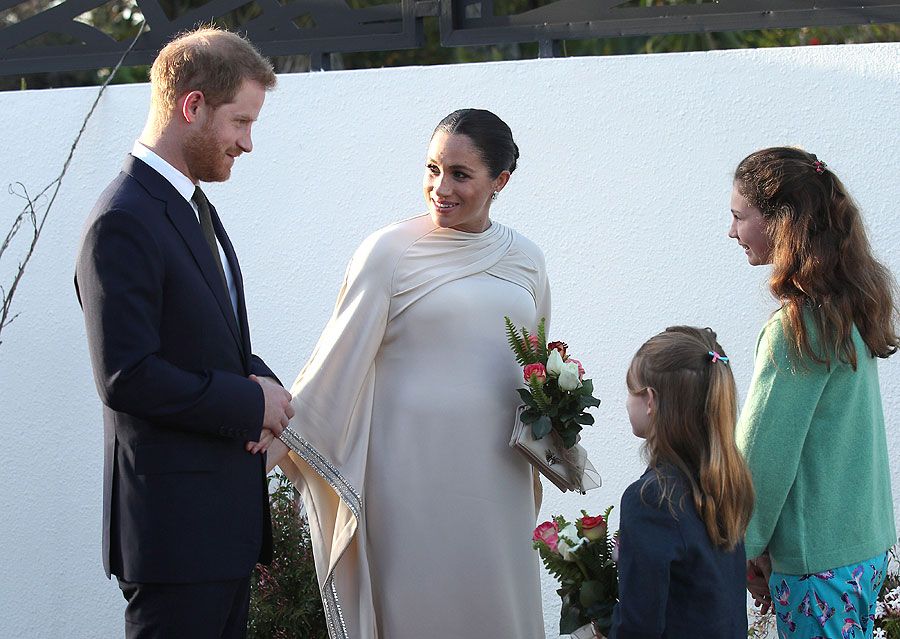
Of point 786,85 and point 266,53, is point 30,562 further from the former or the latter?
point 786,85

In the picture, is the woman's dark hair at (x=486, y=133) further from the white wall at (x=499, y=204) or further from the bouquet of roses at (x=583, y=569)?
the white wall at (x=499, y=204)

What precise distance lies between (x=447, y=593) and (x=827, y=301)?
50.0 inches

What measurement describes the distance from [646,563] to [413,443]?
92 centimetres

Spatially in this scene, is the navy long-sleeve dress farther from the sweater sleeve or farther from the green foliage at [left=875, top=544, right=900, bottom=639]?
the green foliage at [left=875, top=544, right=900, bottom=639]

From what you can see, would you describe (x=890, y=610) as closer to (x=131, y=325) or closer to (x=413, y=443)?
(x=413, y=443)

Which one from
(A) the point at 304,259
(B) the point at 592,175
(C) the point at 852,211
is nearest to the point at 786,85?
(B) the point at 592,175

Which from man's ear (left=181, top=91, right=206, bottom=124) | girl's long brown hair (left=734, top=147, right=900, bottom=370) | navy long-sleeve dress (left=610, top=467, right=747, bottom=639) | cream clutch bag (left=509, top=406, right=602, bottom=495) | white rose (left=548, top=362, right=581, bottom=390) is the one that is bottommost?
navy long-sleeve dress (left=610, top=467, right=747, bottom=639)

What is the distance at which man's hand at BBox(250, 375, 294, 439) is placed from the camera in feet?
8.68

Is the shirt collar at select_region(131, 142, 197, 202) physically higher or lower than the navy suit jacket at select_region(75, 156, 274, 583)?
higher

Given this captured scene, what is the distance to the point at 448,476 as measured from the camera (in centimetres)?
317

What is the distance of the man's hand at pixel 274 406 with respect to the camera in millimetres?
2645

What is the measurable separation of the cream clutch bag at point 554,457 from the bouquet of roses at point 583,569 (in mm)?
289

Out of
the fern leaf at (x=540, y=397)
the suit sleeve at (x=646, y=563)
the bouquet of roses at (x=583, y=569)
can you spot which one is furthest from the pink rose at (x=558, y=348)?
the suit sleeve at (x=646, y=563)

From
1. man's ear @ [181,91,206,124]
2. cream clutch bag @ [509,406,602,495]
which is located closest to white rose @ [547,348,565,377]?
cream clutch bag @ [509,406,602,495]
